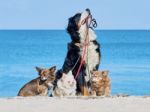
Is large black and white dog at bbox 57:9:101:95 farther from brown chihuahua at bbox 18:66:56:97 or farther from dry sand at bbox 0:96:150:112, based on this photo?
dry sand at bbox 0:96:150:112

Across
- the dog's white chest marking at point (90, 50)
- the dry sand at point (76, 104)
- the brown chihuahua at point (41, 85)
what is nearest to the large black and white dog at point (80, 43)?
the dog's white chest marking at point (90, 50)

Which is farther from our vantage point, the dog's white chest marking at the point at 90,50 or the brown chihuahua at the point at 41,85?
the brown chihuahua at the point at 41,85

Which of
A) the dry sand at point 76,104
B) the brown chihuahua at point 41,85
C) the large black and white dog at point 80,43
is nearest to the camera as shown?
the dry sand at point 76,104

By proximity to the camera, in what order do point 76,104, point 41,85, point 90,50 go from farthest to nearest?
point 41,85 → point 90,50 → point 76,104

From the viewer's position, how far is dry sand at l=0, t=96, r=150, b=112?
972 cm

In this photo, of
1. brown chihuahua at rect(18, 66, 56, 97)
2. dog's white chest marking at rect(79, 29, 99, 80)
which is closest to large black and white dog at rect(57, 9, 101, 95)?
dog's white chest marking at rect(79, 29, 99, 80)

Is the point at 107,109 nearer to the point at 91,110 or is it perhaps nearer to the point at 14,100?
the point at 91,110

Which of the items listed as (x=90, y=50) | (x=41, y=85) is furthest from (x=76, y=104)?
(x=41, y=85)

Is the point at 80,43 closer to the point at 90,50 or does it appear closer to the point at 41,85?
the point at 90,50

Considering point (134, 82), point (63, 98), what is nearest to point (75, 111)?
point (63, 98)

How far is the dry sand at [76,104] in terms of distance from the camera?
9719 millimetres

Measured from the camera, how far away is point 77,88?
Answer: 11.4 meters

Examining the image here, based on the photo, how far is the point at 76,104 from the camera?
10008 mm

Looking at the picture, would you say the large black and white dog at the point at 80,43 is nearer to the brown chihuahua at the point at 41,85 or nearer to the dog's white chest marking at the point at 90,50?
the dog's white chest marking at the point at 90,50
